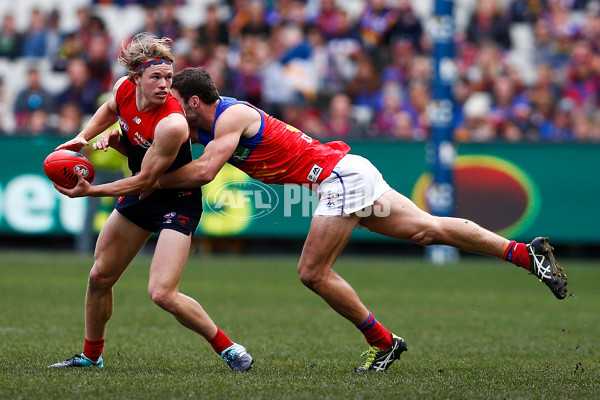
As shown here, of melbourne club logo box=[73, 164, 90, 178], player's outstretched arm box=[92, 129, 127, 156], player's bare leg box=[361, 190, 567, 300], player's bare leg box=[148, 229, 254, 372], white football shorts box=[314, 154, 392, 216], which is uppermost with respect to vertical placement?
player's outstretched arm box=[92, 129, 127, 156]

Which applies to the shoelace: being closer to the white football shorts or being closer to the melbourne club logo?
the white football shorts

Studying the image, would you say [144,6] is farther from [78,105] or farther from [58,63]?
[78,105]

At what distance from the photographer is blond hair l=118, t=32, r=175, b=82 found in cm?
606

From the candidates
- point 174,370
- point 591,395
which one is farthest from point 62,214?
point 591,395

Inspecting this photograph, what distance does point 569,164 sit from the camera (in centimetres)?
1521

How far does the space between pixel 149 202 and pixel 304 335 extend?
255 cm

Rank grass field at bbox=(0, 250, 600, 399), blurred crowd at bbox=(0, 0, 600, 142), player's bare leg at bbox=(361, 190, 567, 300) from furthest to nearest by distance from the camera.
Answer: blurred crowd at bbox=(0, 0, 600, 142) → player's bare leg at bbox=(361, 190, 567, 300) → grass field at bbox=(0, 250, 600, 399)

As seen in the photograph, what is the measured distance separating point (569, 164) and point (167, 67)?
1046 centimetres

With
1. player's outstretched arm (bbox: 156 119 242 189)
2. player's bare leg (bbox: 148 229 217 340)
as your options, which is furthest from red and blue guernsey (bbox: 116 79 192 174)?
player's bare leg (bbox: 148 229 217 340)

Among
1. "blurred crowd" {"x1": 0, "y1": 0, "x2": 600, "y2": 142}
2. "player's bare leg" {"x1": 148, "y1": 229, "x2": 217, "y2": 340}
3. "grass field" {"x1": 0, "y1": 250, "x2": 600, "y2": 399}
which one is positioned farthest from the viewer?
"blurred crowd" {"x1": 0, "y1": 0, "x2": 600, "y2": 142}

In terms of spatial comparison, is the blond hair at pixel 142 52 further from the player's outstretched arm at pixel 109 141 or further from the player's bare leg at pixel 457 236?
the player's bare leg at pixel 457 236

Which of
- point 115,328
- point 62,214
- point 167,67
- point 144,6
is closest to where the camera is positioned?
point 167,67

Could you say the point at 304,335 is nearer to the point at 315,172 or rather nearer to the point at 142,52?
the point at 315,172

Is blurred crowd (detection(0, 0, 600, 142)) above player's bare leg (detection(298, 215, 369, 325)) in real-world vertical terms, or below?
above
